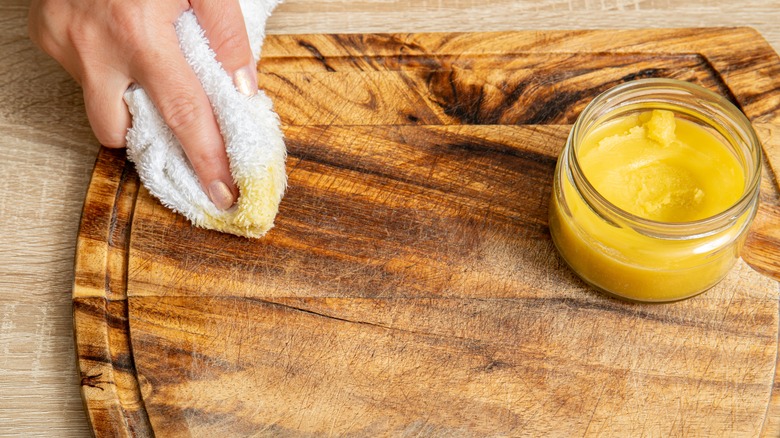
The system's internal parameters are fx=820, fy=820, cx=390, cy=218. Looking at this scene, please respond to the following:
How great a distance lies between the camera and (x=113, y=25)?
0.98m

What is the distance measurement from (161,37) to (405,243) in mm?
380

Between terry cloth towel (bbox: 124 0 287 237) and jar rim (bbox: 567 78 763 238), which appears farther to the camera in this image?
terry cloth towel (bbox: 124 0 287 237)

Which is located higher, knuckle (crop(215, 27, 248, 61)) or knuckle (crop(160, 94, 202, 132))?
knuckle (crop(215, 27, 248, 61))

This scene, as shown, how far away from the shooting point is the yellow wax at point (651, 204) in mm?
870

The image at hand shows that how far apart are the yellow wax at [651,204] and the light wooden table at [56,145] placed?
1.01 ft

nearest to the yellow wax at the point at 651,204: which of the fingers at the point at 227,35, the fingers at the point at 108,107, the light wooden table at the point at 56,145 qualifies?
the light wooden table at the point at 56,145

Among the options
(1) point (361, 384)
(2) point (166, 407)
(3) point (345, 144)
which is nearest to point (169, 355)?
(2) point (166, 407)

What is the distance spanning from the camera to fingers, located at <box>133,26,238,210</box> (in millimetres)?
964

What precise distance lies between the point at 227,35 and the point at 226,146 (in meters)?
0.14

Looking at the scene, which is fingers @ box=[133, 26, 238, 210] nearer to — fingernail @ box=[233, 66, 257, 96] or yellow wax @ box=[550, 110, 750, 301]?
fingernail @ box=[233, 66, 257, 96]

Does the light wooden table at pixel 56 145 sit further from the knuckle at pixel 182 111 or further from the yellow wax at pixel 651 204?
the yellow wax at pixel 651 204

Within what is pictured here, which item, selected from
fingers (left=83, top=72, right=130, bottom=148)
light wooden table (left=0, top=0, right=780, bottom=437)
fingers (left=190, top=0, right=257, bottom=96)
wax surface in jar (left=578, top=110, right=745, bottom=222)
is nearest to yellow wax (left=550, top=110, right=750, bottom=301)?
wax surface in jar (left=578, top=110, right=745, bottom=222)

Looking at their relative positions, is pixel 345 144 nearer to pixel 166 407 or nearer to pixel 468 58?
pixel 468 58

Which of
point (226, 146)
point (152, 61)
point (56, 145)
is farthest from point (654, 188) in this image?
point (56, 145)
